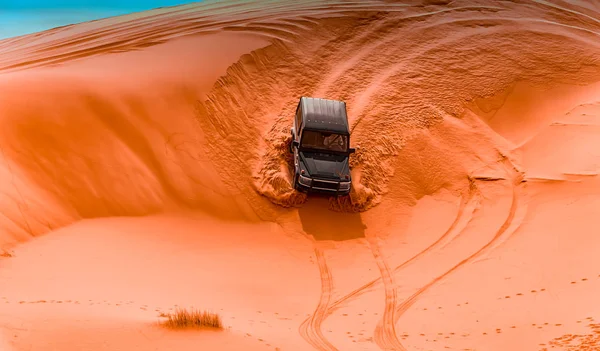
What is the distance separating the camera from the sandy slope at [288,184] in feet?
34.6

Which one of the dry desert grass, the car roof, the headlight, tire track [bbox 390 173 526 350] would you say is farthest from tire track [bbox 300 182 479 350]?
the car roof

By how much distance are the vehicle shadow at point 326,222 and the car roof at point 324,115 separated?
1821 millimetres

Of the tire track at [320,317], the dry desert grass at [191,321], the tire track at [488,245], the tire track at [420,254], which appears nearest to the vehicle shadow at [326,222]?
the tire track at [320,317]

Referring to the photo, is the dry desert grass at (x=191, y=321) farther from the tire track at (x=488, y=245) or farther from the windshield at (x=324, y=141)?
the windshield at (x=324, y=141)

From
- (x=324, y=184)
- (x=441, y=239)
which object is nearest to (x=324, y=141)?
(x=324, y=184)

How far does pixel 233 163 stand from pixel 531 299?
793 cm

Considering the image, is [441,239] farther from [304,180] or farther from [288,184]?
[288,184]

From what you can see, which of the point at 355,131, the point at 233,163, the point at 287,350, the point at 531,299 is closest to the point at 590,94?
the point at 355,131

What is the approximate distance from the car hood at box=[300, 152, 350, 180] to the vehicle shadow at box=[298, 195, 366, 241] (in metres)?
1.08

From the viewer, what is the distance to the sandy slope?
34.6ft

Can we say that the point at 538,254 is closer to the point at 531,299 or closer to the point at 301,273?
the point at 531,299

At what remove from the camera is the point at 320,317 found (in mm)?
11156

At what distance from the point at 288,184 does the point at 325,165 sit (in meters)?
1.16

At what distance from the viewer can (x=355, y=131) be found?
1606 cm
